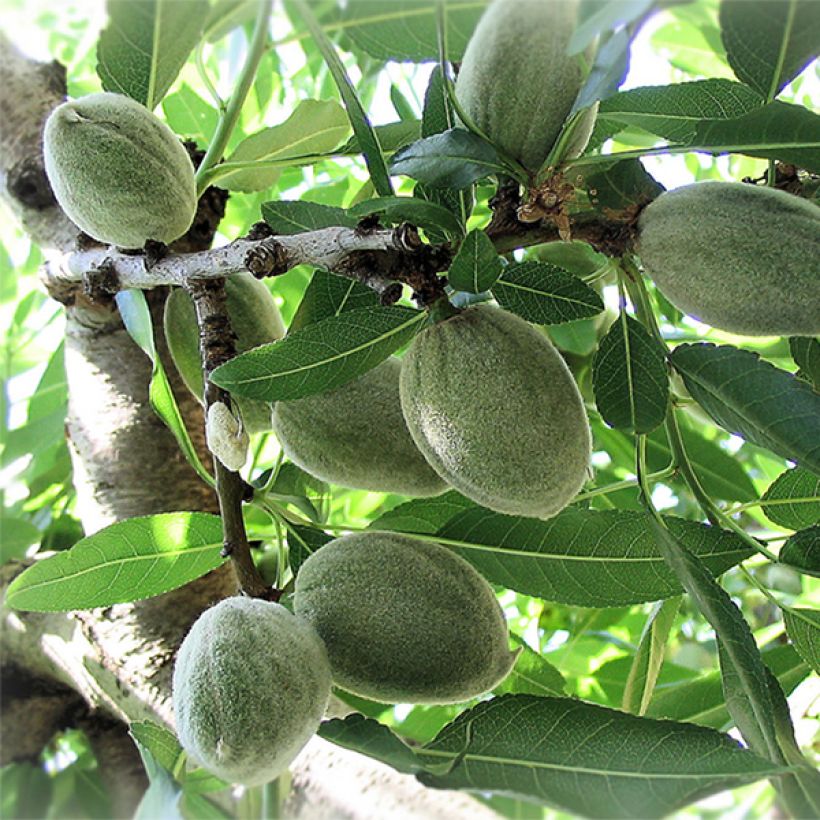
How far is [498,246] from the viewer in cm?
86

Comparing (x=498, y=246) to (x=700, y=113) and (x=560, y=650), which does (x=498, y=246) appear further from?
(x=560, y=650)

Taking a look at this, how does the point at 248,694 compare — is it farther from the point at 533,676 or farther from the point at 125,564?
the point at 533,676

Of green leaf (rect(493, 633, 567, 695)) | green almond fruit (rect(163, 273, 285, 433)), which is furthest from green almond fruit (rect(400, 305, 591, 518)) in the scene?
green leaf (rect(493, 633, 567, 695))

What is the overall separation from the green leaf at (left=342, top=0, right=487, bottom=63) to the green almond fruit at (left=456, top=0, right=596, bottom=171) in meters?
0.07

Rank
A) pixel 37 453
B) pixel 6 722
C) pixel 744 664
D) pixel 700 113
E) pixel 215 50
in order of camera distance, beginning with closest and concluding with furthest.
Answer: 1. pixel 744 664
2. pixel 700 113
3. pixel 6 722
4. pixel 37 453
5. pixel 215 50

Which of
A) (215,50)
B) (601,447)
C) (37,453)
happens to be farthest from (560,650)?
(215,50)

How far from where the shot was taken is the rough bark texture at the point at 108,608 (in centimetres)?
98

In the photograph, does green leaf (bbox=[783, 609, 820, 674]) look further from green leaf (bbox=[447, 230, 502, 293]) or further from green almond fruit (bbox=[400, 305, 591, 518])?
green leaf (bbox=[447, 230, 502, 293])

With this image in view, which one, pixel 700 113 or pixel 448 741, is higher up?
pixel 700 113

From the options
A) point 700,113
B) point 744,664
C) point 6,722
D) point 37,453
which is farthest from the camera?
point 37,453

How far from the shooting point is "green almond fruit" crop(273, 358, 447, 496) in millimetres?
927

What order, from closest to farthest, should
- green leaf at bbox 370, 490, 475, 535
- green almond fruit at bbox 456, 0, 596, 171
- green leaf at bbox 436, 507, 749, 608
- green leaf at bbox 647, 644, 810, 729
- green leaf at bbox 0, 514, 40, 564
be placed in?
green almond fruit at bbox 456, 0, 596, 171 → green leaf at bbox 436, 507, 749, 608 → green leaf at bbox 370, 490, 475, 535 → green leaf at bbox 647, 644, 810, 729 → green leaf at bbox 0, 514, 40, 564

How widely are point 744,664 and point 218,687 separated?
390 millimetres

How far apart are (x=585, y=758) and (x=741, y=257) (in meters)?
0.39
